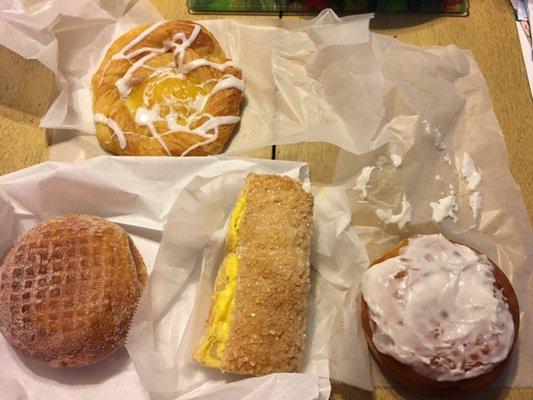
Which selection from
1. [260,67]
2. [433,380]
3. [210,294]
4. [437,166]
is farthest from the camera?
[260,67]

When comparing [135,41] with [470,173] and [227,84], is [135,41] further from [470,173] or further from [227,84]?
[470,173]

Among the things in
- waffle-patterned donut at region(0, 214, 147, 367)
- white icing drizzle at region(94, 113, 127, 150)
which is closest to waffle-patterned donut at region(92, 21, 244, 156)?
white icing drizzle at region(94, 113, 127, 150)

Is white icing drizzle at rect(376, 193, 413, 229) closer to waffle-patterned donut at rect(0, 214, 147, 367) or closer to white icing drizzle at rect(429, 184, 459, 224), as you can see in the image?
white icing drizzle at rect(429, 184, 459, 224)

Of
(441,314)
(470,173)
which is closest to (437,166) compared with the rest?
(470,173)

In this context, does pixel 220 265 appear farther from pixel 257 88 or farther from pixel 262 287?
pixel 257 88

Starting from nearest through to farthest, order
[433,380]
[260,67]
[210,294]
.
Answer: [433,380], [210,294], [260,67]

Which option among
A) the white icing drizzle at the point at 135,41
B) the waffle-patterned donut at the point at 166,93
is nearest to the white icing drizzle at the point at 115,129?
the waffle-patterned donut at the point at 166,93

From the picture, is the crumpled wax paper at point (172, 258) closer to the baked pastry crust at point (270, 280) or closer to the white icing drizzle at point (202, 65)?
the baked pastry crust at point (270, 280)

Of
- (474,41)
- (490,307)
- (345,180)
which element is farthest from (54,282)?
(474,41)
